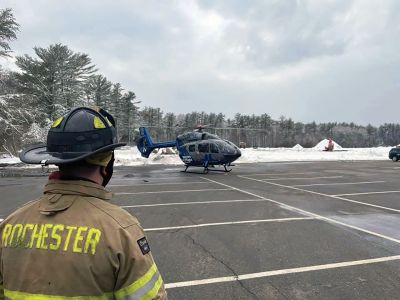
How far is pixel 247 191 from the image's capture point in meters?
14.7

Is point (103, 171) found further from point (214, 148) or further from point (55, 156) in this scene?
point (214, 148)

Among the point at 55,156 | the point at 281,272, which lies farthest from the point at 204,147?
the point at 55,156

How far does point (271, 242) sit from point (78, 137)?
18.7 ft

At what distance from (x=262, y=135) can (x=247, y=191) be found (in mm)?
84646

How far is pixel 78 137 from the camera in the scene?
1.94 metres

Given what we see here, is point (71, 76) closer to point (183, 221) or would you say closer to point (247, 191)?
point (247, 191)

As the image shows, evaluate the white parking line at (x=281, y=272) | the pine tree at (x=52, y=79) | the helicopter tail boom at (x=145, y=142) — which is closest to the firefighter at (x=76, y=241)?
the white parking line at (x=281, y=272)

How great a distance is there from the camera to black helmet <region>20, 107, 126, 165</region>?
1.93 meters

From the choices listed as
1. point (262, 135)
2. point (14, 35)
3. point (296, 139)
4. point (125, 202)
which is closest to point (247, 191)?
point (125, 202)

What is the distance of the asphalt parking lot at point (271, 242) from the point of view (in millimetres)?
4949

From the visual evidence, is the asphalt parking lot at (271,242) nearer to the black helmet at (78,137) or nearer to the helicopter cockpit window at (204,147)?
the black helmet at (78,137)

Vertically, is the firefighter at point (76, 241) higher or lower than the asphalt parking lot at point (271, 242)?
higher

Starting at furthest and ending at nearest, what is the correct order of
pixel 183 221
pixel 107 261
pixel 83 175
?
pixel 183 221 < pixel 83 175 < pixel 107 261

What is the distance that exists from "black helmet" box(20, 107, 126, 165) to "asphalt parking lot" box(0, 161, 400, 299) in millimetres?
Answer: 3217
